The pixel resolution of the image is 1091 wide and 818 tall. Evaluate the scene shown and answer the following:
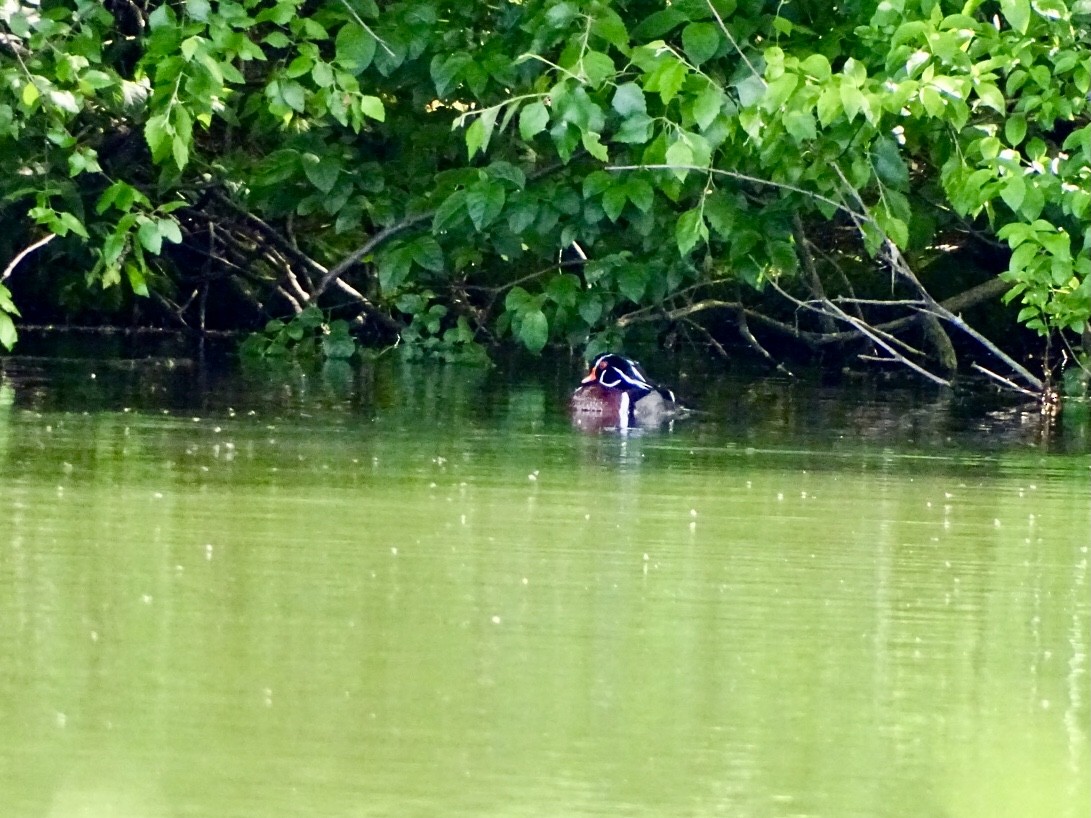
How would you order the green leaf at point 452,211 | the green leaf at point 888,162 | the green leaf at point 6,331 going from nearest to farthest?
the green leaf at point 6,331, the green leaf at point 888,162, the green leaf at point 452,211

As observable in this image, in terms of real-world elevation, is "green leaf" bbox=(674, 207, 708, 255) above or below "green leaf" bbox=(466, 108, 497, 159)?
below

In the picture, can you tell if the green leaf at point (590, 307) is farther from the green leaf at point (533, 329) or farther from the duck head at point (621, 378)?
the duck head at point (621, 378)

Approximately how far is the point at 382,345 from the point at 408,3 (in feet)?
12.4

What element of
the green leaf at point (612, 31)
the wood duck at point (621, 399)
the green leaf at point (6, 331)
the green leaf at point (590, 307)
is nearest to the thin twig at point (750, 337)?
the green leaf at point (590, 307)

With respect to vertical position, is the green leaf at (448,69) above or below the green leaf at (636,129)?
above

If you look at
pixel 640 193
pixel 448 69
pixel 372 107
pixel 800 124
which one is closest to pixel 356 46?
pixel 448 69

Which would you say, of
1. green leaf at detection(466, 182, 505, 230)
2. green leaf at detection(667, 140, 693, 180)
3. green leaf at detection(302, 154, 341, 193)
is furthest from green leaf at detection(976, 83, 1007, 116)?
green leaf at detection(302, 154, 341, 193)

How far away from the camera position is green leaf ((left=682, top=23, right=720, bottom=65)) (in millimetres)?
8578

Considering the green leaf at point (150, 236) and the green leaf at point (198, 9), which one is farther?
the green leaf at point (198, 9)

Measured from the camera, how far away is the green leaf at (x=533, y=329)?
9.91 meters

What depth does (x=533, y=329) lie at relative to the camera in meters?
9.92

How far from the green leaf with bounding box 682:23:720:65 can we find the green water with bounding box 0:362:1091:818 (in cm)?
200

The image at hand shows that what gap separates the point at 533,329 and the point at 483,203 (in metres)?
0.73

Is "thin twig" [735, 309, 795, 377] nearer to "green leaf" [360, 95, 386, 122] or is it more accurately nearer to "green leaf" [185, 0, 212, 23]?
"green leaf" [360, 95, 386, 122]
